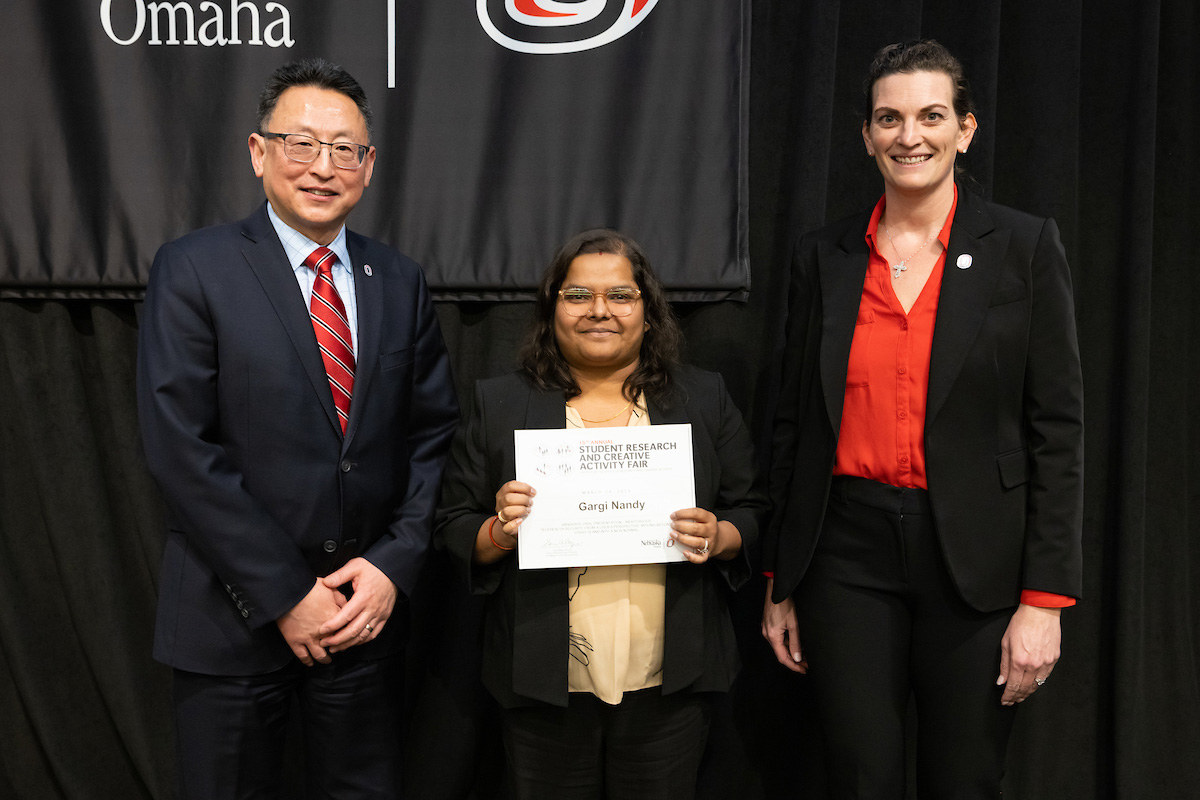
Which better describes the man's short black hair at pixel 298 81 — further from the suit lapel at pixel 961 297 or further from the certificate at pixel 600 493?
the suit lapel at pixel 961 297

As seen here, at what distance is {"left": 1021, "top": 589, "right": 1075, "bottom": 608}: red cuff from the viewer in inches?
61.6

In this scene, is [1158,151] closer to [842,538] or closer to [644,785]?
[842,538]

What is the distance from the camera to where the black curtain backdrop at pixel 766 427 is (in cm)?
229

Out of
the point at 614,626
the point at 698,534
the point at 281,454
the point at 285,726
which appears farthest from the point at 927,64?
the point at 285,726

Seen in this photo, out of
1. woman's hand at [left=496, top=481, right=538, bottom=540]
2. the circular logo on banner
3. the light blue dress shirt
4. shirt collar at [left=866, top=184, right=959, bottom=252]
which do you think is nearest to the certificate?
woman's hand at [left=496, top=481, right=538, bottom=540]

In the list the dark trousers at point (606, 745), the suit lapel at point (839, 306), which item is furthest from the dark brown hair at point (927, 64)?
the dark trousers at point (606, 745)

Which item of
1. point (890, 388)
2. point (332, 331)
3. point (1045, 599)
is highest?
point (332, 331)

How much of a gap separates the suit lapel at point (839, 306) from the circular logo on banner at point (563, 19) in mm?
895

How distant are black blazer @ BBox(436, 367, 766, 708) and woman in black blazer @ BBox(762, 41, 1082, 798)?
0.53 ft

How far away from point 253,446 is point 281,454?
0.05 meters

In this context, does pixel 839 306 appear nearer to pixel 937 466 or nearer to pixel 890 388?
pixel 890 388

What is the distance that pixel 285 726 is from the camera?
177cm

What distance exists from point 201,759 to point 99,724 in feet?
3.44

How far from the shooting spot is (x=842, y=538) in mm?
1662
